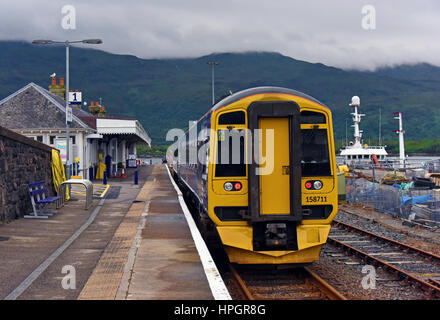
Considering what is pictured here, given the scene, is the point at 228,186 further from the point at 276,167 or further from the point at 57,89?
the point at 57,89

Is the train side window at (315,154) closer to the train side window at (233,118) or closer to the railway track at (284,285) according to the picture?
the train side window at (233,118)

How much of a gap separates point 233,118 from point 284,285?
3139 millimetres

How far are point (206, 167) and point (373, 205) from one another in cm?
1383

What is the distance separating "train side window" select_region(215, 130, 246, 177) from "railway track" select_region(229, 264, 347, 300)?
6.19ft

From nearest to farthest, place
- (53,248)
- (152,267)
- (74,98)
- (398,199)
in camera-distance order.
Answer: (152,267), (53,248), (398,199), (74,98)

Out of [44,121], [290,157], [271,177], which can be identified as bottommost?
[271,177]

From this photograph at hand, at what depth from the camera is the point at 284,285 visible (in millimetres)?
9086

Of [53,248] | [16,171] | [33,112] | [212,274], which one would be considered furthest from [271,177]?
[33,112]

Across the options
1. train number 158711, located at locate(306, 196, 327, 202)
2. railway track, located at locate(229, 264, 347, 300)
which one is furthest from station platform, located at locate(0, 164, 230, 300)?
train number 158711, located at locate(306, 196, 327, 202)

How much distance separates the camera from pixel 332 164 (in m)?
9.41

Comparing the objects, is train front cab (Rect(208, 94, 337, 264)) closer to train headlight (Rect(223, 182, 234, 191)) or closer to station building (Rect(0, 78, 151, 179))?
train headlight (Rect(223, 182, 234, 191))

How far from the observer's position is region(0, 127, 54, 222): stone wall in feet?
43.7

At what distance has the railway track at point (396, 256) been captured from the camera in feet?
30.7
